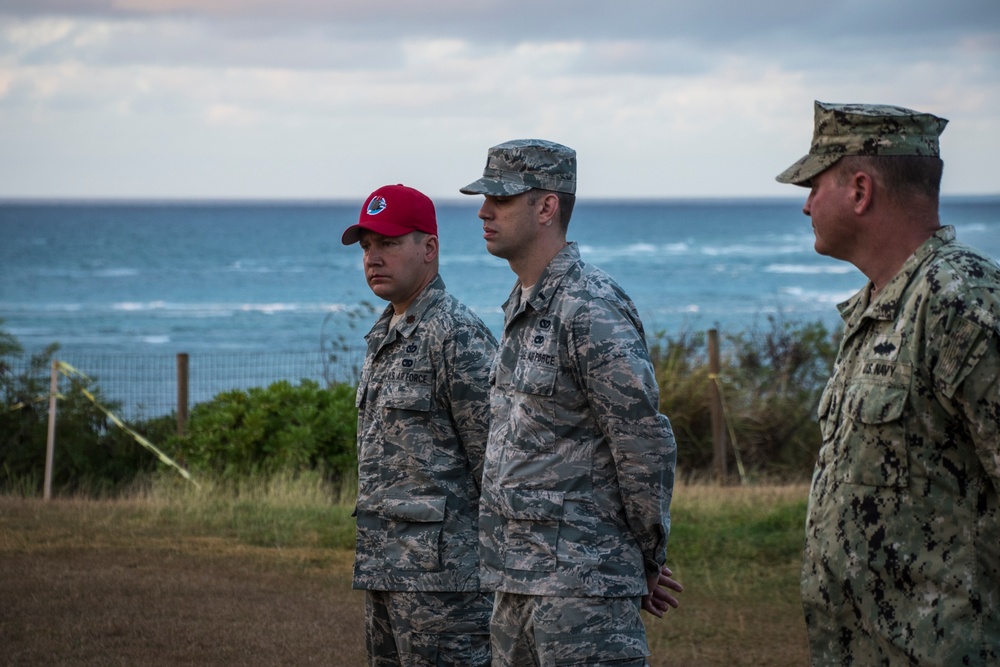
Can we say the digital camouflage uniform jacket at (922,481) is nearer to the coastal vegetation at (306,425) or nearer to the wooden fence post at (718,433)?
the coastal vegetation at (306,425)

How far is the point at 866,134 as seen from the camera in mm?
2699

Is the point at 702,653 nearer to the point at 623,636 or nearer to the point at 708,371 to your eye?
the point at 623,636

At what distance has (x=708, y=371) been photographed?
1217 centimetres

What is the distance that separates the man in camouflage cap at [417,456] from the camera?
159 inches

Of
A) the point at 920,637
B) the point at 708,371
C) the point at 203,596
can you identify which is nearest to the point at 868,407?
the point at 920,637

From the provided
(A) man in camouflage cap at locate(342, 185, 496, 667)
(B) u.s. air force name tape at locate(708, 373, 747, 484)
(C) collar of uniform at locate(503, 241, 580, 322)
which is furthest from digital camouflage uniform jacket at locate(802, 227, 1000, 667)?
(B) u.s. air force name tape at locate(708, 373, 747, 484)

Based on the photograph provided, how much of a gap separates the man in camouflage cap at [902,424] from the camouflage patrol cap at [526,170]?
96 cm

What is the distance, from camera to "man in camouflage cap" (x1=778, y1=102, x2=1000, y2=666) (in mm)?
2482

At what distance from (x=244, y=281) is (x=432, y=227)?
57805 millimetres

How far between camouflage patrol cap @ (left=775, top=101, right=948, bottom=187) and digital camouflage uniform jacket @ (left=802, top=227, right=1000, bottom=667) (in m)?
0.23

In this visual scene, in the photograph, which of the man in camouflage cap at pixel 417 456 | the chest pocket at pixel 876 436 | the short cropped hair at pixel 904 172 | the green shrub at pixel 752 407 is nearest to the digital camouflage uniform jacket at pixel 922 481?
the chest pocket at pixel 876 436

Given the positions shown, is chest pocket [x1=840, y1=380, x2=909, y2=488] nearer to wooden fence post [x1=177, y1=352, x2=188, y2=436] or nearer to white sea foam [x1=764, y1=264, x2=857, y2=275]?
wooden fence post [x1=177, y1=352, x2=188, y2=436]

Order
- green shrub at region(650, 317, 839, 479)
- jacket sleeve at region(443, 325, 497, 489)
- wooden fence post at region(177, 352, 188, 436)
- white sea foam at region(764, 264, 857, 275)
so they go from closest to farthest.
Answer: jacket sleeve at region(443, 325, 497, 489)
wooden fence post at region(177, 352, 188, 436)
green shrub at region(650, 317, 839, 479)
white sea foam at region(764, 264, 857, 275)

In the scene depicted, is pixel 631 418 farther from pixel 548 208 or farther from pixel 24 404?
pixel 24 404
